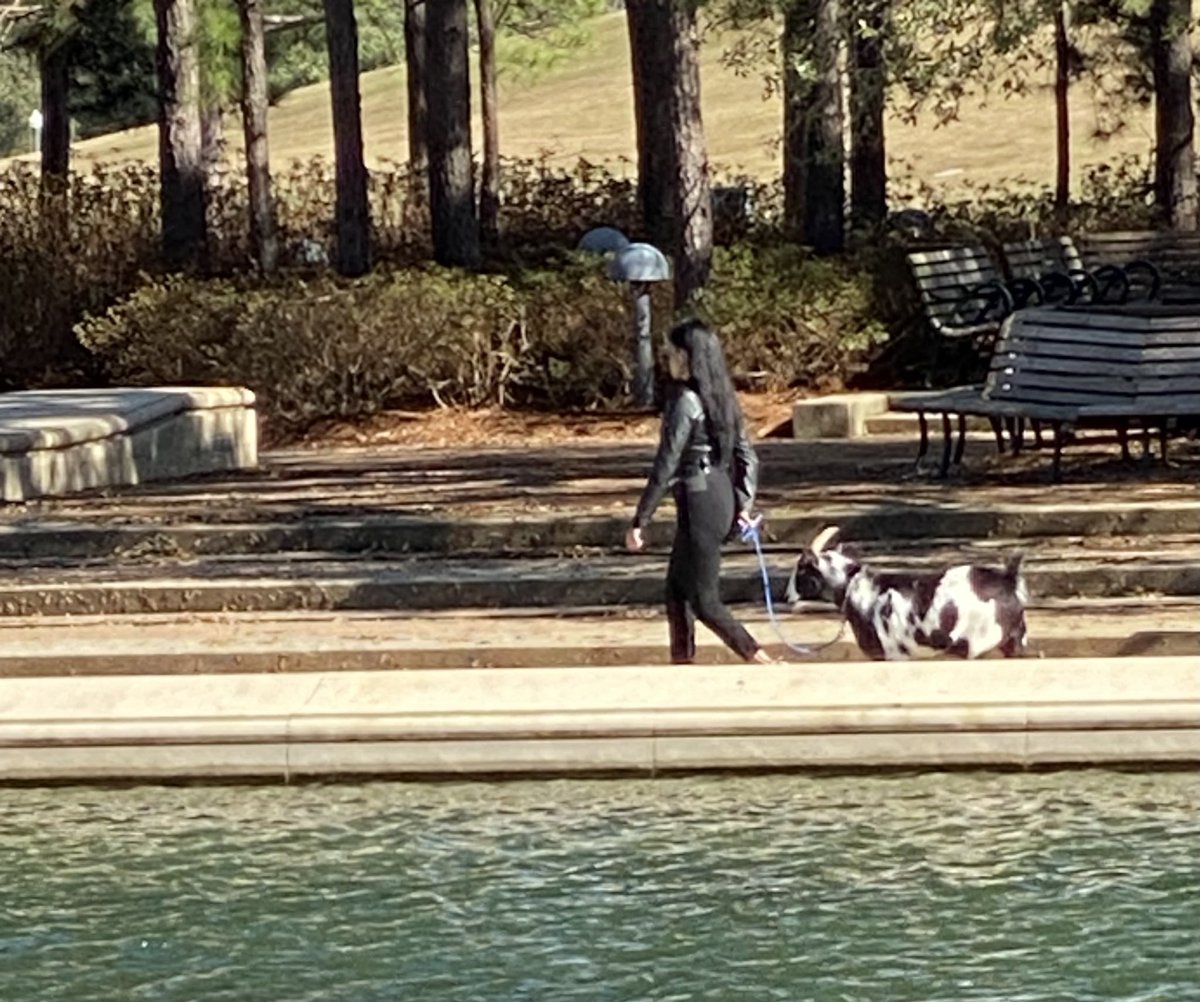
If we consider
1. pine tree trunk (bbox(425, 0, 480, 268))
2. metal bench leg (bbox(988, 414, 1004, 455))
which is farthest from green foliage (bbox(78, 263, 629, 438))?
metal bench leg (bbox(988, 414, 1004, 455))

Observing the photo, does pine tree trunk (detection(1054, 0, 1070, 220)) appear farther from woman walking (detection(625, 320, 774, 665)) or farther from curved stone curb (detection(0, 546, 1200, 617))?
woman walking (detection(625, 320, 774, 665))

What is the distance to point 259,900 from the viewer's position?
347 inches

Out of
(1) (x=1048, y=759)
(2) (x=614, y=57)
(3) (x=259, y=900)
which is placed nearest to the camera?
(3) (x=259, y=900)

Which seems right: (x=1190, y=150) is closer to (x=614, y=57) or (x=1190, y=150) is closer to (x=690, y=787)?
(x=690, y=787)

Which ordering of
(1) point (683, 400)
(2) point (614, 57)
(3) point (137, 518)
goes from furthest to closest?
(2) point (614, 57) < (3) point (137, 518) < (1) point (683, 400)

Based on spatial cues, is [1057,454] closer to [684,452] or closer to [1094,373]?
[1094,373]

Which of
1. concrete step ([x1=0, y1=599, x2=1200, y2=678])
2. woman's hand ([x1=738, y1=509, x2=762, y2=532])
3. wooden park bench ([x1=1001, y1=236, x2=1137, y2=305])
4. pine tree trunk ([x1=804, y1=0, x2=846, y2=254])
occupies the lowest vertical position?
concrete step ([x1=0, y1=599, x2=1200, y2=678])

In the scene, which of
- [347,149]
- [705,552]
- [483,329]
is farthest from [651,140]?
[705,552]

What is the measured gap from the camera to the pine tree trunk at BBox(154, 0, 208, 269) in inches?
1068

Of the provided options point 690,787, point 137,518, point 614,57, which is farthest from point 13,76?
point 690,787

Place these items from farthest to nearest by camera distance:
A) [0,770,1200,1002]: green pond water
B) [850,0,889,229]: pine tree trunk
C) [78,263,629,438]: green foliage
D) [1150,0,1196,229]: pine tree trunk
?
[1150,0,1196,229]: pine tree trunk < [78,263,629,438]: green foliage < [850,0,889,229]: pine tree trunk < [0,770,1200,1002]: green pond water

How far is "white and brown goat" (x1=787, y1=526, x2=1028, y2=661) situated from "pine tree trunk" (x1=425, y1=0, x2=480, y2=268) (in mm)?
15089

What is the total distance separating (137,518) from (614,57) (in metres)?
82.6

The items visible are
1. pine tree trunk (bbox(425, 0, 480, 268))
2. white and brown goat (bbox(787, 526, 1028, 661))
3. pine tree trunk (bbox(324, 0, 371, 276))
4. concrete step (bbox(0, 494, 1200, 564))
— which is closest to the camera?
white and brown goat (bbox(787, 526, 1028, 661))
